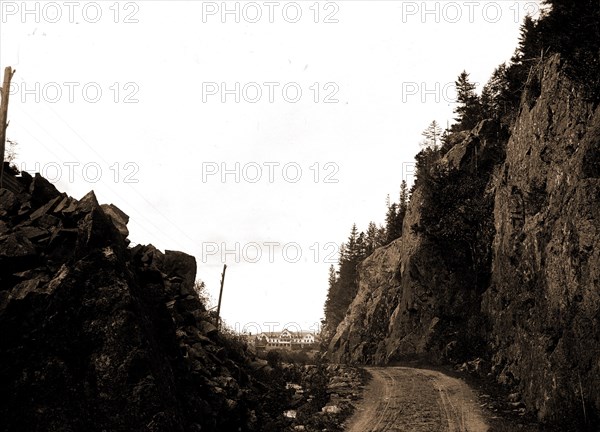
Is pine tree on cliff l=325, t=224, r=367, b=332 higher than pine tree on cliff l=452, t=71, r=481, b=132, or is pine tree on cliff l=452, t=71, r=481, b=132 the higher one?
pine tree on cliff l=452, t=71, r=481, b=132

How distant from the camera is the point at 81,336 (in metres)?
11.6

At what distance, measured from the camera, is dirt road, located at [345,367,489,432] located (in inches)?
683

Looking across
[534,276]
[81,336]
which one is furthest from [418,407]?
[81,336]

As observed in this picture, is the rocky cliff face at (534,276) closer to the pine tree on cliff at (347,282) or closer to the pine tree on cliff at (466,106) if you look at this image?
the pine tree on cliff at (466,106)

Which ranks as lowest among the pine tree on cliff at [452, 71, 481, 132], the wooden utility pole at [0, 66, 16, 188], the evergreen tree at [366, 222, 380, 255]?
the wooden utility pole at [0, 66, 16, 188]

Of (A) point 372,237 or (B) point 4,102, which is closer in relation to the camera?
(B) point 4,102

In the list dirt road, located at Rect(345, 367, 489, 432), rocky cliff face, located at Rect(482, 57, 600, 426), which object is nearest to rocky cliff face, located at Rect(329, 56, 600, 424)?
rocky cliff face, located at Rect(482, 57, 600, 426)

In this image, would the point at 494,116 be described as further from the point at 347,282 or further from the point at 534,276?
the point at 347,282

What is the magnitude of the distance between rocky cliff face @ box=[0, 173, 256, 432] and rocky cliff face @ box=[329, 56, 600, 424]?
14.0 metres

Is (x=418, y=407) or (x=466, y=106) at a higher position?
(x=466, y=106)

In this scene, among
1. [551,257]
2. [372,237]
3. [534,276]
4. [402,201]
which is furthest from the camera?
[372,237]

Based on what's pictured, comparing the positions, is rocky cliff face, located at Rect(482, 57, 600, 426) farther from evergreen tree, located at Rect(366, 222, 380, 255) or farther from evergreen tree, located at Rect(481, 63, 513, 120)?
evergreen tree, located at Rect(366, 222, 380, 255)

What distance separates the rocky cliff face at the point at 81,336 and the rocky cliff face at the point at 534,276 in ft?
46.1

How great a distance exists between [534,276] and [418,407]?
9.66 meters
